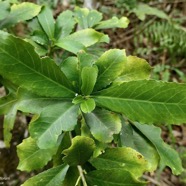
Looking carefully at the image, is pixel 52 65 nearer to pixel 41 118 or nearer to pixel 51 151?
pixel 41 118

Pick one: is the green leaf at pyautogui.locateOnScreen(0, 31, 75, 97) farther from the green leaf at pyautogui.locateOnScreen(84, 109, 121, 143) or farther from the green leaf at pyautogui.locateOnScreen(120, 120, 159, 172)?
the green leaf at pyautogui.locateOnScreen(120, 120, 159, 172)

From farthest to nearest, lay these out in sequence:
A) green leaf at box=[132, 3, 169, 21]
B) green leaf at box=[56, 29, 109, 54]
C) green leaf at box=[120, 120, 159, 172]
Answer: green leaf at box=[132, 3, 169, 21], green leaf at box=[56, 29, 109, 54], green leaf at box=[120, 120, 159, 172]

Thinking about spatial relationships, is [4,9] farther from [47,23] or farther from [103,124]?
[103,124]

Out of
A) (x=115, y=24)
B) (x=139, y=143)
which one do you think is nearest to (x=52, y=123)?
(x=139, y=143)

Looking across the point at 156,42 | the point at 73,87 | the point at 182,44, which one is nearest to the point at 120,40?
the point at 156,42

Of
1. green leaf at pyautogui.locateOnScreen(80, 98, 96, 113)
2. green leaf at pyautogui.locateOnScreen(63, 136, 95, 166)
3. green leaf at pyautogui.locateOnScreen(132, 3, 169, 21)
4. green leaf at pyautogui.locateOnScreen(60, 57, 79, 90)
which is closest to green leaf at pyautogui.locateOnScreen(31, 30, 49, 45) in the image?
green leaf at pyautogui.locateOnScreen(60, 57, 79, 90)

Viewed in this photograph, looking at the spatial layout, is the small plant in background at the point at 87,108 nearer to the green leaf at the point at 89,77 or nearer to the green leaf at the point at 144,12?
the green leaf at the point at 89,77

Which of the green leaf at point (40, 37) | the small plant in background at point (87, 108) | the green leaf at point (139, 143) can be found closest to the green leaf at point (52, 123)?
the small plant in background at point (87, 108)
